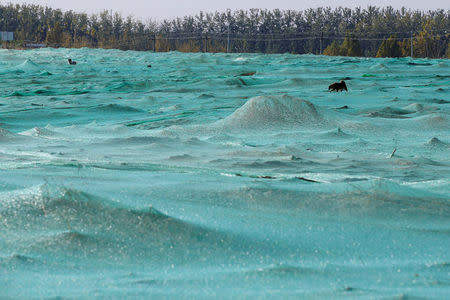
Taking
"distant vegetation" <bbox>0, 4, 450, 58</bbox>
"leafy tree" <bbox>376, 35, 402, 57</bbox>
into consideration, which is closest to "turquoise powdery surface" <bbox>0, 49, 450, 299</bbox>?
"leafy tree" <bbox>376, 35, 402, 57</bbox>

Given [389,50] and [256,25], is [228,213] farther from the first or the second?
[256,25]

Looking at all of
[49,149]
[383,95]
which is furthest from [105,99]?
[49,149]

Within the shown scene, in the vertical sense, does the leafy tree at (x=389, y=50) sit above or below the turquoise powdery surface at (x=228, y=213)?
above

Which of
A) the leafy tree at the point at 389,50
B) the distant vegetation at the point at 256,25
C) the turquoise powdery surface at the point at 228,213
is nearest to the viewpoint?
the turquoise powdery surface at the point at 228,213

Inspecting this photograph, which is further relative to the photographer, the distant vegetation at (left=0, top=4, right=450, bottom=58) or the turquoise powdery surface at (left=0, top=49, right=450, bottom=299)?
the distant vegetation at (left=0, top=4, right=450, bottom=58)

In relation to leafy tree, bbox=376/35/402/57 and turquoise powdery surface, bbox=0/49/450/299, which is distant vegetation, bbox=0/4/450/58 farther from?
turquoise powdery surface, bbox=0/49/450/299

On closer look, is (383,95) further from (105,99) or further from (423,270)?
(423,270)

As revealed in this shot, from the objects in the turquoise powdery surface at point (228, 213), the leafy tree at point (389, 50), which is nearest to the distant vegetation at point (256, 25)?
the leafy tree at point (389, 50)

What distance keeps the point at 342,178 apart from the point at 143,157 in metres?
0.79

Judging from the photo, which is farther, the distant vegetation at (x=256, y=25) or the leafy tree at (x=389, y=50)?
the distant vegetation at (x=256, y=25)

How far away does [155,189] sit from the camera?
1.50 meters

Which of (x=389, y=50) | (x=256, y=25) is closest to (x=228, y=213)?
(x=389, y=50)

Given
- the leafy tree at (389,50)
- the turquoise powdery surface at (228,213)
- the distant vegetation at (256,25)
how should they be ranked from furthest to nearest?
the distant vegetation at (256,25)
the leafy tree at (389,50)
the turquoise powdery surface at (228,213)

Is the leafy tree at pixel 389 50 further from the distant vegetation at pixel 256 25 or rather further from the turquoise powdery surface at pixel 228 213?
the turquoise powdery surface at pixel 228 213
